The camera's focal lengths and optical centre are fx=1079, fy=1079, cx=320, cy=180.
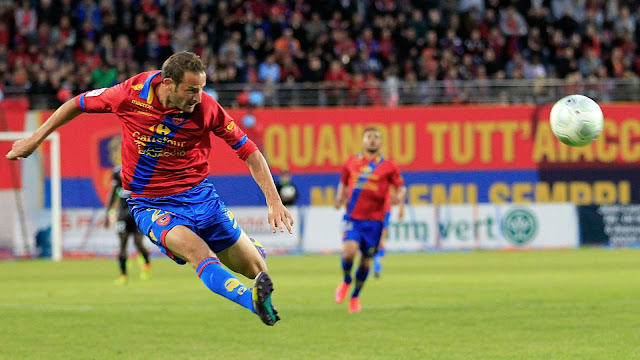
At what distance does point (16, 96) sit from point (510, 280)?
13569 mm

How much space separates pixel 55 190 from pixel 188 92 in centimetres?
1850

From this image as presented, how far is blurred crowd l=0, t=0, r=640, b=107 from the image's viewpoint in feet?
85.6

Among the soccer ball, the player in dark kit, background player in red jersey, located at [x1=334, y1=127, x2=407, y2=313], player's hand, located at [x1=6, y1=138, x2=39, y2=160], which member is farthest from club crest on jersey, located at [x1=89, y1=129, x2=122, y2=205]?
player's hand, located at [x1=6, y1=138, x2=39, y2=160]

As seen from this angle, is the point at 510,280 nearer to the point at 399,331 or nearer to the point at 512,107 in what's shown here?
the point at 399,331

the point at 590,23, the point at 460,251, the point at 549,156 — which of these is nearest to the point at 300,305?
the point at 460,251

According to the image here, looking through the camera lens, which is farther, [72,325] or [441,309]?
[441,309]

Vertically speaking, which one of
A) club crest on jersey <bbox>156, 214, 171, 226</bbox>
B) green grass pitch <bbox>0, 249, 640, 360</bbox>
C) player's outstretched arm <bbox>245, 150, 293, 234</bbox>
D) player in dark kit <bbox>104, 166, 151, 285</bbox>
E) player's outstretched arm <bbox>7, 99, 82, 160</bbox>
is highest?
player's outstretched arm <bbox>7, 99, 82, 160</bbox>

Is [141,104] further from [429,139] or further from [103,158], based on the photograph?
[429,139]

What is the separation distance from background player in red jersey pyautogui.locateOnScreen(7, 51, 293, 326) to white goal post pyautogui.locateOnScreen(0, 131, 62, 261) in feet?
57.8

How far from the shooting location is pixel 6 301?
607 inches

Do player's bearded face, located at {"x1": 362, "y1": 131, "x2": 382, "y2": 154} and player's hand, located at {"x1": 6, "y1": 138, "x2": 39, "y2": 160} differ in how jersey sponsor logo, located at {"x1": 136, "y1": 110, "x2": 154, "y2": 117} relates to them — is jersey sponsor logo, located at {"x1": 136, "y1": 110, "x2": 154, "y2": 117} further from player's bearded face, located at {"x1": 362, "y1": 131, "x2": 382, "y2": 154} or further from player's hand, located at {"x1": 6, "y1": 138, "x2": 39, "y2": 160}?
player's bearded face, located at {"x1": 362, "y1": 131, "x2": 382, "y2": 154}

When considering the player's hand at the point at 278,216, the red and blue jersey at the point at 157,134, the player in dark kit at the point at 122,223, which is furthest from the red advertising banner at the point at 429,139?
the player's hand at the point at 278,216

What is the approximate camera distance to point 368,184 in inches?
567

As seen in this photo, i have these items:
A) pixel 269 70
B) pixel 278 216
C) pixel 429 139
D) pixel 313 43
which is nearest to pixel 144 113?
pixel 278 216
